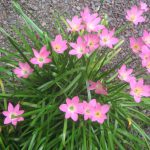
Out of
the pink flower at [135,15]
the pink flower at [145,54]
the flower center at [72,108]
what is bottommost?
the flower center at [72,108]

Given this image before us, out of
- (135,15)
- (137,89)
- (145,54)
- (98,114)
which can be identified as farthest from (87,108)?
(135,15)

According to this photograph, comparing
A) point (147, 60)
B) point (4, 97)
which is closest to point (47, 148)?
point (4, 97)

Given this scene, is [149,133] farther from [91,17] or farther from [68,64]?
[91,17]

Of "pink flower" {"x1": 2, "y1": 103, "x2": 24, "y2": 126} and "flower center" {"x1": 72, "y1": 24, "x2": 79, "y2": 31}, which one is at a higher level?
"flower center" {"x1": 72, "y1": 24, "x2": 79, "y2": 31}

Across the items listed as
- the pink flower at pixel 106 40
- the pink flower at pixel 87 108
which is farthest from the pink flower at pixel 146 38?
the pink flower at pixel 87 108

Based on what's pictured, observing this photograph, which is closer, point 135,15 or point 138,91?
point 138,91

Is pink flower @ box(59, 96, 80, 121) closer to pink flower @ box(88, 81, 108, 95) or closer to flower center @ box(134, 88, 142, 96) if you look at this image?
pink flower @ box(88, 81, 108, 95)

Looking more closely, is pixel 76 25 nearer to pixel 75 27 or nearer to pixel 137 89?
pixel 75 27

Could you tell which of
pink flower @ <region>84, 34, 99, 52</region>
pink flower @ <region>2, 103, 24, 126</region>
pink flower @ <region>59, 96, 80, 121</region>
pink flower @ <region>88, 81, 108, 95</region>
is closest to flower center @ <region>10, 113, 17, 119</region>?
pink flower @ <region>2, 103, 24, 126</region>

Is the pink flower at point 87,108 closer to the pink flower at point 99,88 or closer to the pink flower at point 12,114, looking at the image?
the pink flower at point 99,88
